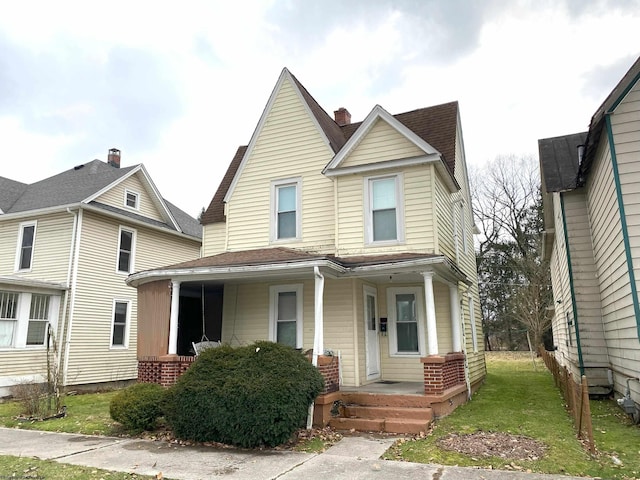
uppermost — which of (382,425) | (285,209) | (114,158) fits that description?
(114,158)

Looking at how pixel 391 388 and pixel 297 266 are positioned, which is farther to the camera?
pixel 391 388

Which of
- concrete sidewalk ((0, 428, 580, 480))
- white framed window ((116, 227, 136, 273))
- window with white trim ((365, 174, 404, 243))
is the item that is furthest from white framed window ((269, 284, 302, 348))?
white framed window ((116, 227, 136, 273))

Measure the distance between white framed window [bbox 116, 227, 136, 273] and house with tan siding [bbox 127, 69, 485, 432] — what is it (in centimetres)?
586

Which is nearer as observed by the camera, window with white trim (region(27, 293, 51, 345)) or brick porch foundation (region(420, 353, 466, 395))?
brick porch foundation (region(420, 353, 466, 395))

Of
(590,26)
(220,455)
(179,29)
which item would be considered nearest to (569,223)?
(590,26)

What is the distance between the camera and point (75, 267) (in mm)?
15438

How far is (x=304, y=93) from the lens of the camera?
1289cm

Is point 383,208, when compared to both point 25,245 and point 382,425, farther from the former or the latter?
point 25,245

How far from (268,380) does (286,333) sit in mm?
4252

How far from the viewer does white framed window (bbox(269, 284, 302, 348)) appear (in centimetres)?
1134

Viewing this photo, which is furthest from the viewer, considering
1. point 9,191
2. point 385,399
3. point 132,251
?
point 9,191

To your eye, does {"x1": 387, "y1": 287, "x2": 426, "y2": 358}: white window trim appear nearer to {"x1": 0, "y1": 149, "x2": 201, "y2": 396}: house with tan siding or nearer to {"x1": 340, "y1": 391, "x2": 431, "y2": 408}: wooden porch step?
{"x1": 340, "y1": 391, "x2": 431, "y2": 408}: wooden porch step

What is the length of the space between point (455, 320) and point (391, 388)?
222 centimetres

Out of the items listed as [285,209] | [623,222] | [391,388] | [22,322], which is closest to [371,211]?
[285,209]
